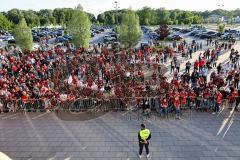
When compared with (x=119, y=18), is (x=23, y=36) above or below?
above

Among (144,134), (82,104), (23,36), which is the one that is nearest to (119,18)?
(23,36)

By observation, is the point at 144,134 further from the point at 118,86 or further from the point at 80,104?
the point at 118,86

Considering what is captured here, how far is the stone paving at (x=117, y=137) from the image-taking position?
12.8 m

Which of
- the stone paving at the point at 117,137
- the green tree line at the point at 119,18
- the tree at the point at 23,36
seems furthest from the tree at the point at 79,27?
the green tree line at the point at 119,18

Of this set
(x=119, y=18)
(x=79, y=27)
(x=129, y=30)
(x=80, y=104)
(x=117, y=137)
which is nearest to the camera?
(x=117, y=137)

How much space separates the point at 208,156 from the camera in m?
12.4

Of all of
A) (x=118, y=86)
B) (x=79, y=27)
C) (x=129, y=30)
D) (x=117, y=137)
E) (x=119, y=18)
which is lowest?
(x=117, y=137)

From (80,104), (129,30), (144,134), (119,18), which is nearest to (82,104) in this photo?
(80,104)

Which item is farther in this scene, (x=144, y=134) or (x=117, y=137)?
(x=117, y=137)

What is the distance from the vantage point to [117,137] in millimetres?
14344

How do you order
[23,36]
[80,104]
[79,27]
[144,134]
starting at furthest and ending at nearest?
[23,36]
[79,27]
[80,104]
[144,134]

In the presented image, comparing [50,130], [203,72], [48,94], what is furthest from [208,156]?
[203,72]

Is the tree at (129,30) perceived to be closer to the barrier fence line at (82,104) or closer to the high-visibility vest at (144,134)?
the barrier fence line at (82,104)

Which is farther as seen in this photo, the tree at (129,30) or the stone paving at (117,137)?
the tree at (129,30)
